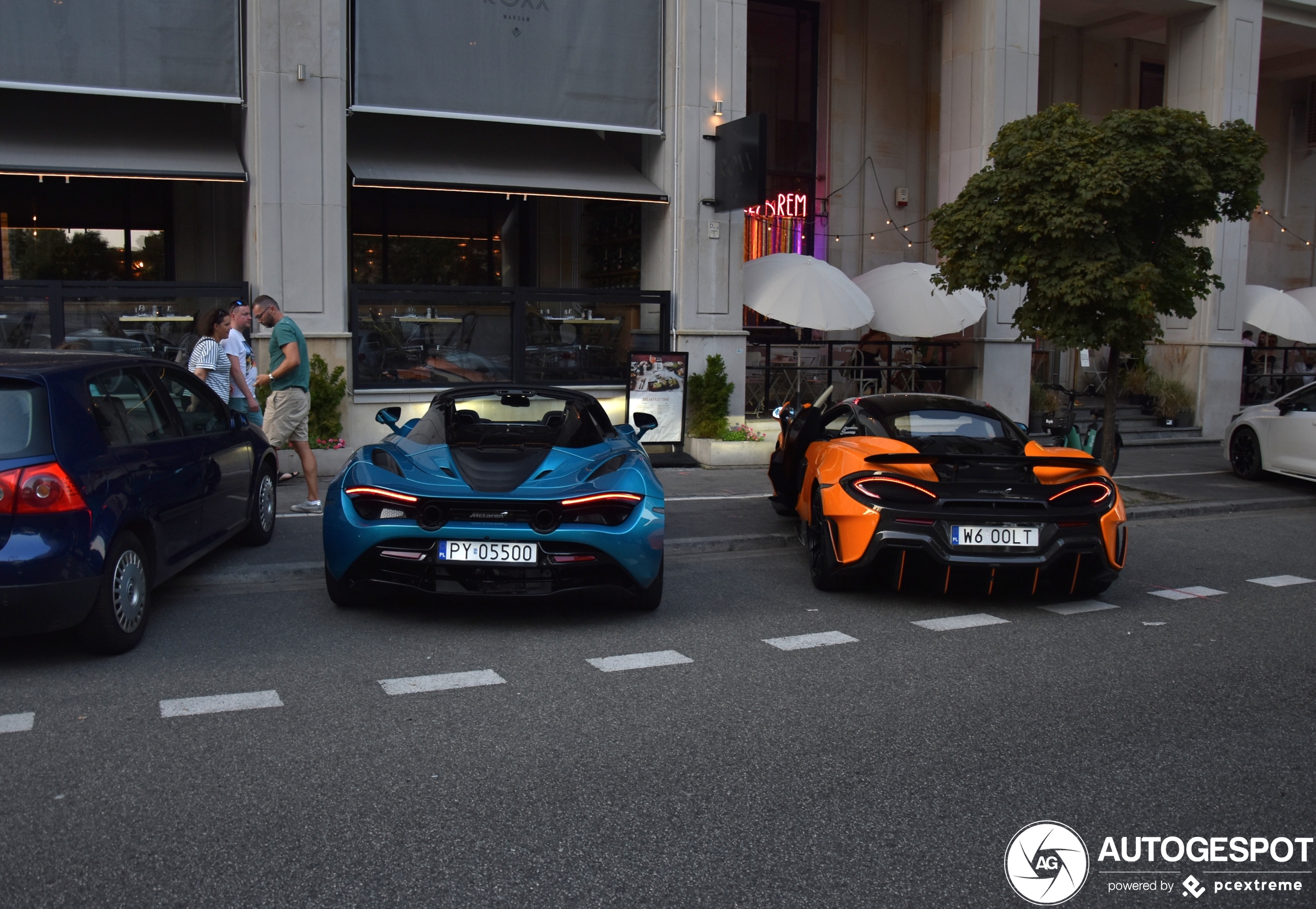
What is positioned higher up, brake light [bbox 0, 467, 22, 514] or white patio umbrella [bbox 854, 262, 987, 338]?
white patio umbrella [bbox 854, 262, 987, 338]

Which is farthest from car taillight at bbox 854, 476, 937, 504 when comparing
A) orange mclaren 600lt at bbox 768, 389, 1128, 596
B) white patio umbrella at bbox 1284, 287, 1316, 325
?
white patio umbrella at bbox 1284, 287, 1316, 325

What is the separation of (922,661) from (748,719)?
1.37m

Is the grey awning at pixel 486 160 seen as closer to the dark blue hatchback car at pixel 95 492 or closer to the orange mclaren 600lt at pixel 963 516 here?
the dark blue hatchback car at pixel 95 492

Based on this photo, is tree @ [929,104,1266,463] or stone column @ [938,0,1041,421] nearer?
tree @ [929,104,1266,463]

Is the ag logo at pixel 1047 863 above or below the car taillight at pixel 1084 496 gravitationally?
below

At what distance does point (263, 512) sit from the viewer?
813cm

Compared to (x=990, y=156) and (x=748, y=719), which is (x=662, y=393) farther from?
(x=748, y=719)

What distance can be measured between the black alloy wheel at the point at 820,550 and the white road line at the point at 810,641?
75cm

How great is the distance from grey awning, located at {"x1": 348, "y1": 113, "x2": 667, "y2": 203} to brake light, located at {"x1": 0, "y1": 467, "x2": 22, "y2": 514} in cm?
827

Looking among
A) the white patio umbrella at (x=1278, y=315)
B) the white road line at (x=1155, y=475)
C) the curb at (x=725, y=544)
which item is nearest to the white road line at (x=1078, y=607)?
the curb at (x=725, y=544)

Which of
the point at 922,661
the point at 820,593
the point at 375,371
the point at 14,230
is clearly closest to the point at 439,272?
the point at 375,371

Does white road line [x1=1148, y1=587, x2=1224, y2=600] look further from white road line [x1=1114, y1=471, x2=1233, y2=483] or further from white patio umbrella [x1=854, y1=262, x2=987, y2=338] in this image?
white patio umbrella [x1=854, y1=262, x2=987, y2=338]

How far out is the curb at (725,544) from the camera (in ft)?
28.6

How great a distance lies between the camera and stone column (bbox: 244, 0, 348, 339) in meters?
12.0
